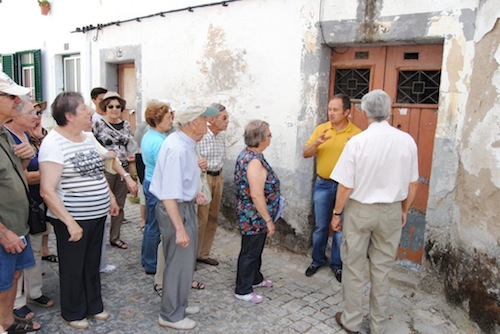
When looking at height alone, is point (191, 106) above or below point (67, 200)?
Answer: above

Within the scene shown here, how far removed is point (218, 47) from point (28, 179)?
129 inches

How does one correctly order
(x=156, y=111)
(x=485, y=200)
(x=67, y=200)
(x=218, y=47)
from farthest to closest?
(x=218, y=47), (x=156, y=111), (x=485, y=200), (x=67, y=200)

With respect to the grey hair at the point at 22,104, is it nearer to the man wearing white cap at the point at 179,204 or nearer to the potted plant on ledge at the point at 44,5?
the man wearing white cap at the point at 179,204

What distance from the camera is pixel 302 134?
479 cm

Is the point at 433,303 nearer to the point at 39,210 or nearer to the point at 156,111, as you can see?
the point at 156,111

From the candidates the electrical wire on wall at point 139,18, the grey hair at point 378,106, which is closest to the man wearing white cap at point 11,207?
the grey hair at point 378,106

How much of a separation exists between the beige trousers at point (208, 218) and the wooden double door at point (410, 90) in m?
1.67

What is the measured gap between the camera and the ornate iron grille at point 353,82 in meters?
4.55

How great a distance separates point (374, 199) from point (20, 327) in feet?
9.23

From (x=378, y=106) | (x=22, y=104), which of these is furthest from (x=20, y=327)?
(x=378, y=106)

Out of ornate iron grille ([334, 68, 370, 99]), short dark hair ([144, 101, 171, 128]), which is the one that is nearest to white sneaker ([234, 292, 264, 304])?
short dark hair ([144, 101, 171, 128])

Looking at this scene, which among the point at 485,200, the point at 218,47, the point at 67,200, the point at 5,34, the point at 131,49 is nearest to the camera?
the point at 67,200

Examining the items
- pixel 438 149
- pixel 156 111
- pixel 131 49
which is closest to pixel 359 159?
pixel 438 149

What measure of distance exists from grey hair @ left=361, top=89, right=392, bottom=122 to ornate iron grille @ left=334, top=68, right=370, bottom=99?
1.41 meters
